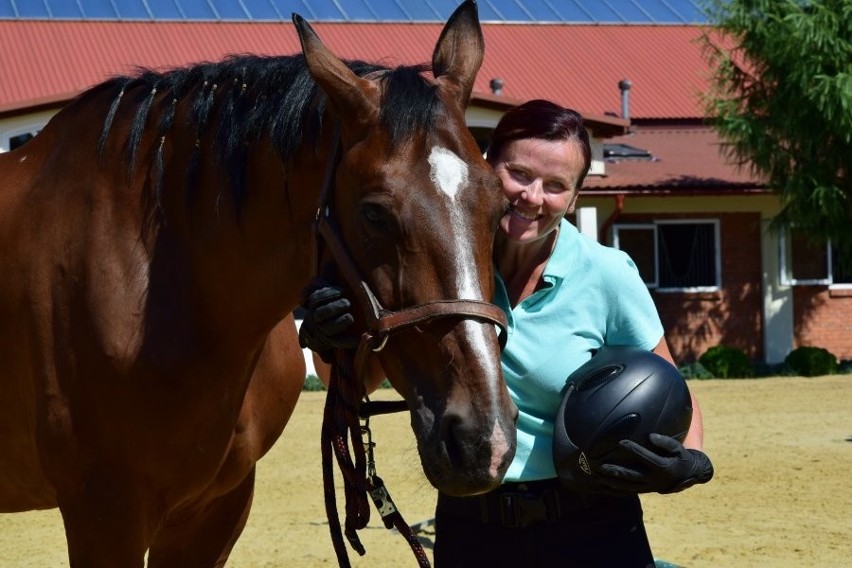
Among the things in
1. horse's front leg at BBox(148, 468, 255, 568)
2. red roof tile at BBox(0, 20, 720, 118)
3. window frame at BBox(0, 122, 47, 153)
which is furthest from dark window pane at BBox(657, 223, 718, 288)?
horse's front leg at BBox(148, 468, 255, 568)

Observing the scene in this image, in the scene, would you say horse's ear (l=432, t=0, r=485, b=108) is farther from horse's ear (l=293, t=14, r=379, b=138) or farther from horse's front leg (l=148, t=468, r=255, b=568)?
horse's front leg (l=148, t=468, r=255, b=568)

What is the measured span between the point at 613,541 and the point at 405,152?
1.26 meters

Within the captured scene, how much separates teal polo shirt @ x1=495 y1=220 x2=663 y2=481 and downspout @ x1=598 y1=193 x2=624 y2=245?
16958 mm

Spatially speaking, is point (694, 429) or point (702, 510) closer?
point (694, 429)

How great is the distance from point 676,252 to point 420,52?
29.2 ft

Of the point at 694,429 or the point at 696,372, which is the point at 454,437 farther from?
the point at 696,372

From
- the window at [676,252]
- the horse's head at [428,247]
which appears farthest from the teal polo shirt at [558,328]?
the window at [676,252]

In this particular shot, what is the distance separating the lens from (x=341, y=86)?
2828mm

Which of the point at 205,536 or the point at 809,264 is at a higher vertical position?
the point at 205,536

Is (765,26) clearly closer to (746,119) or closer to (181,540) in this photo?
(746,119)

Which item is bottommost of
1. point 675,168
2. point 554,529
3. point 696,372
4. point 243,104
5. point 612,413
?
point 696,372

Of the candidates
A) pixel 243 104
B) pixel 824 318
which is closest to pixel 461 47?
pixel 243 104

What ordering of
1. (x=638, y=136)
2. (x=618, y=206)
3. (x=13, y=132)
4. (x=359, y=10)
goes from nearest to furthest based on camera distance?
(x=13, y=132), (x=618, y=206), (x=638, y=136), (x=359, y=10)

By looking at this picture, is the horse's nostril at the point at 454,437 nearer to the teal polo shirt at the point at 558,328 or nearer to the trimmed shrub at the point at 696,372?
the teal polo shirt at the point at 558,328
